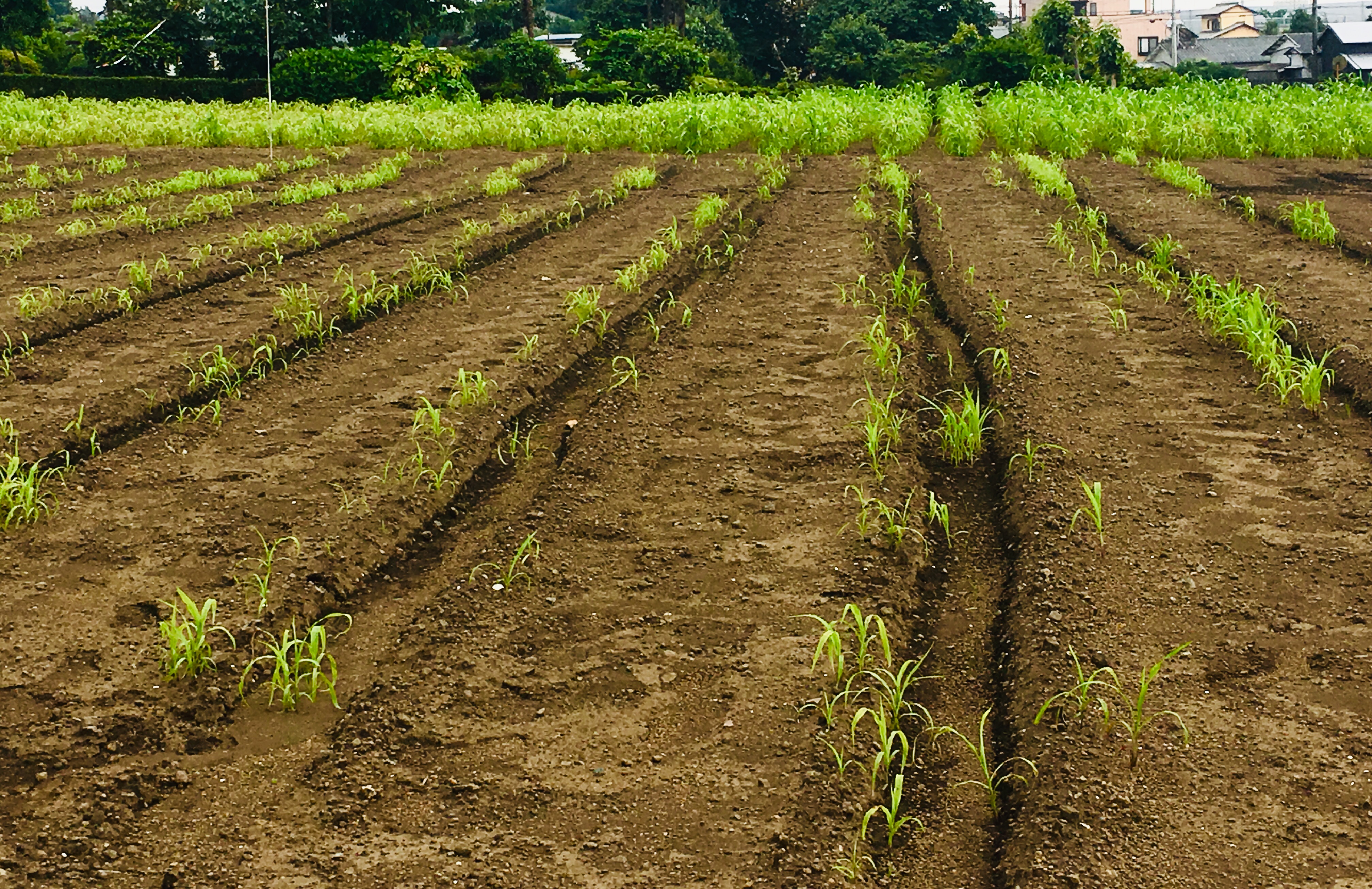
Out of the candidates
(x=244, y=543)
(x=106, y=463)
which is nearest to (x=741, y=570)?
(x=244, y=543)

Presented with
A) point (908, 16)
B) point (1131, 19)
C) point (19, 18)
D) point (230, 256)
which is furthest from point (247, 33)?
point (1131, 19)

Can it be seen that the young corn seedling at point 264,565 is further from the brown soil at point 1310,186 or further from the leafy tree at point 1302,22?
the leafy tree at point 1302,22

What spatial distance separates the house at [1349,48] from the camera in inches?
1692

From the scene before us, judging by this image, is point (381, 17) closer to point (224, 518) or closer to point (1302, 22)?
point (224, 518)

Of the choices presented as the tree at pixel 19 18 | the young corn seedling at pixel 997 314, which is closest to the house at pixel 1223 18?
the tree at pixel 19 18

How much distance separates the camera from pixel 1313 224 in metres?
7.87

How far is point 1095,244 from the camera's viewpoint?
7402 mm

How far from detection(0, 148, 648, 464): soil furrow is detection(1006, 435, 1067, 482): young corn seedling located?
3147mm

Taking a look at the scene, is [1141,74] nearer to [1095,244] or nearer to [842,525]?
[1095,244]

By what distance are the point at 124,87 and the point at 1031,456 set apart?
25963 mm

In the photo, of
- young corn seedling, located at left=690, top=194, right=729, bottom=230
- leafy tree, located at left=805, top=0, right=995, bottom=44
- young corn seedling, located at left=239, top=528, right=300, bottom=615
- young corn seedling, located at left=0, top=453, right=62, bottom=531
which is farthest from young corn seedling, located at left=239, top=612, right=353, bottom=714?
leafy tree, located at left=805, top=0, right=995, bottom=44

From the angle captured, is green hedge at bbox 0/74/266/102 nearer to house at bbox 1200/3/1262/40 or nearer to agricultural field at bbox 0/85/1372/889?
agricultural field at bbox 0/85/1372/889

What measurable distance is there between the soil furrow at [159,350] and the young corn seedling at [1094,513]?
3.34 meters

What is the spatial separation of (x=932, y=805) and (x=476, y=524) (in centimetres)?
183
